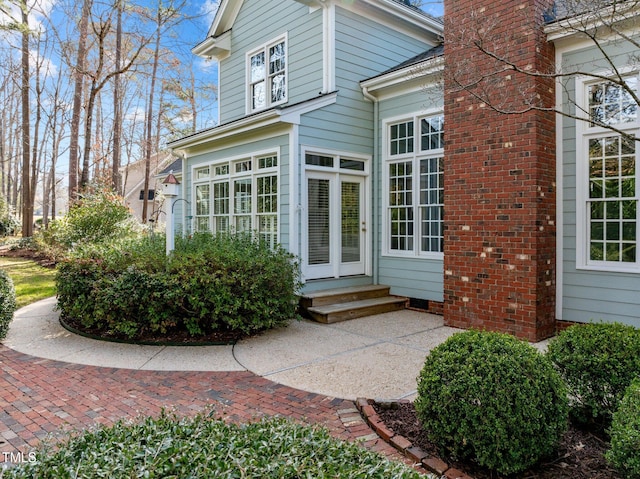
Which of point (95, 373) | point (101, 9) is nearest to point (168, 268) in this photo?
point (95, 373)

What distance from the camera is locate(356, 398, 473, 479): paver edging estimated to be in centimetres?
278

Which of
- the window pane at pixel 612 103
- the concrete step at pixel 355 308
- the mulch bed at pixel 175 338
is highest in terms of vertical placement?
the window pane at pixel 612 103

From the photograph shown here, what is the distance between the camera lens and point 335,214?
840 cm

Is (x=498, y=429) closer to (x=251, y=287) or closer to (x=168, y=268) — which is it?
(x=251, y=287)

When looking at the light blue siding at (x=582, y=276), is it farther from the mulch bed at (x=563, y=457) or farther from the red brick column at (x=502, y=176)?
the mulch bed at (x=563, y=457)

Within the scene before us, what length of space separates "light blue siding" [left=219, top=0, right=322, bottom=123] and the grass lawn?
19.6 ft

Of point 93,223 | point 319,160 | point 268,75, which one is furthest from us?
point 93,223

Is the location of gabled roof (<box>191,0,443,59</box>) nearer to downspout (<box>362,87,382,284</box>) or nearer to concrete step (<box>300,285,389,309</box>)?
downspout (<box>362,87,382,284</box>)

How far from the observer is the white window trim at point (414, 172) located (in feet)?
→ 26.0

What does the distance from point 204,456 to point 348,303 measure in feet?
20.1

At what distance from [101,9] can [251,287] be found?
548 inches

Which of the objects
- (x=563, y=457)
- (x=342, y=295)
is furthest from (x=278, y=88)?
(x=563, y=457)

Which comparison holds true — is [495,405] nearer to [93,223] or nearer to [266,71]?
[266,71]

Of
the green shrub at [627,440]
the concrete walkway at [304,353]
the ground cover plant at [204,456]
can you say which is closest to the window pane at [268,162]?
the concrete walkway at [304,353]
